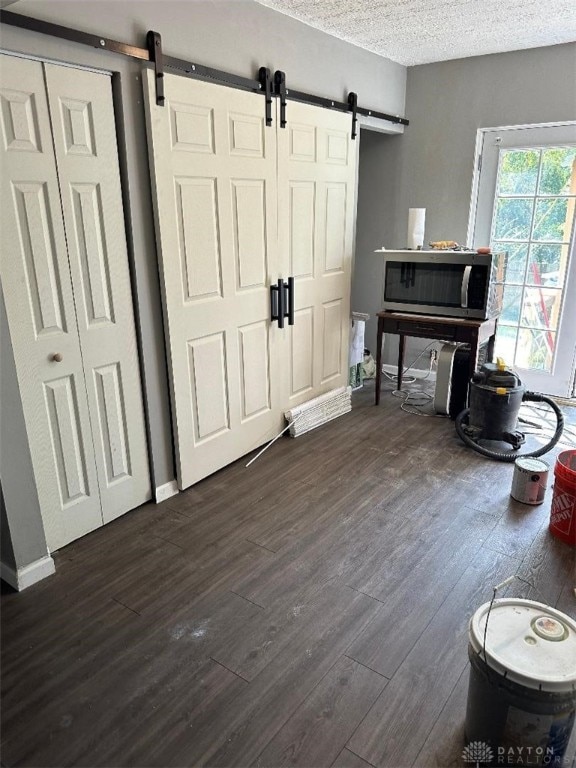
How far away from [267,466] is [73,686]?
5.36 ft

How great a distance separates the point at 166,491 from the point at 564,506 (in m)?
1.94

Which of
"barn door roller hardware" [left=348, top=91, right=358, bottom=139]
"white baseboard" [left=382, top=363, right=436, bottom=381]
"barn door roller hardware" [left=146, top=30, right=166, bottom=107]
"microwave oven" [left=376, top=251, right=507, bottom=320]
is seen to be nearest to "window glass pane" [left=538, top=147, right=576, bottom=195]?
"microwave oven" [left=376, top=251, right=507, bottom=320]

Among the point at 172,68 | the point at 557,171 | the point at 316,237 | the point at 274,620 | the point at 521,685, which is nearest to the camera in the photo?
the point at 521,685

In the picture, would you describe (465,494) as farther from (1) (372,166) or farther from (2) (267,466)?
(1) (372,166)

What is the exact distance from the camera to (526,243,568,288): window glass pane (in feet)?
12.6

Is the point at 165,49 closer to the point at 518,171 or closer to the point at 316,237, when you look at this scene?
the point at 316,237

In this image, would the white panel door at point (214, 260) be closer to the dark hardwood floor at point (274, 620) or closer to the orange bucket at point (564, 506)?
the dark hardwood floor at point (274, 620)

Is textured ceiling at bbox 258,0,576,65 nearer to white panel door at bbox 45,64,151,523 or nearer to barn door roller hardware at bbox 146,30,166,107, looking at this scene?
barn door roller hardware at bbox 146,30,166,107

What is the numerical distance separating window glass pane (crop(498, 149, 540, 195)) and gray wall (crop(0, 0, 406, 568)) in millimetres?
1534

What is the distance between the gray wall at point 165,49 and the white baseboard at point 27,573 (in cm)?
36

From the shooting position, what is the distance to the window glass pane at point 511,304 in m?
4.07

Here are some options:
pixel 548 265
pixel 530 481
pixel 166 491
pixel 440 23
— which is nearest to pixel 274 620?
pixel 166 491

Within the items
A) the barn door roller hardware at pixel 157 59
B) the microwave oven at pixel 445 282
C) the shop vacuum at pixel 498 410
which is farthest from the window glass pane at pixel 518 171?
the barn door roller hardware at pixel 157 59

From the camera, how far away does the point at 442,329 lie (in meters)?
3.61
